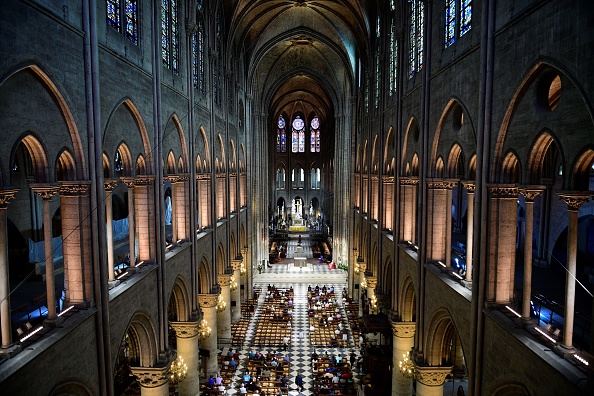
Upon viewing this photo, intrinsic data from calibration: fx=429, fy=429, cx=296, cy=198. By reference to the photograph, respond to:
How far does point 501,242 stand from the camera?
10.4 m

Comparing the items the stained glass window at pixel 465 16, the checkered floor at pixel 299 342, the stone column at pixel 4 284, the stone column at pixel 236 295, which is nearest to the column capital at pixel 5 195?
the stone column at pixel 4 284

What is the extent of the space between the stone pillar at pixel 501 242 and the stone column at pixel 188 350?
13.3m

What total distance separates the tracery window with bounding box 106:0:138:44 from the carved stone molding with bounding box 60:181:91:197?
15.0ft

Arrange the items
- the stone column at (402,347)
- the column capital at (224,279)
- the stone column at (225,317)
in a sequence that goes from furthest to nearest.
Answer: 1. the stone column at (225,317)
2. the column capital at (224,279)
3. the stone column at (402,347)

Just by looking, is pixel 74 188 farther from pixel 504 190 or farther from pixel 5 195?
pixel 504 190

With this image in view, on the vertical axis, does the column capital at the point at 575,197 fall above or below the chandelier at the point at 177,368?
above

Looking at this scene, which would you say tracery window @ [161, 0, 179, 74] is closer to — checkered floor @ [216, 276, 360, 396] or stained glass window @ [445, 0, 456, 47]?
stained glass window @ [445, 0, 456, 47]

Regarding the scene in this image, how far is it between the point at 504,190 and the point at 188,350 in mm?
15310

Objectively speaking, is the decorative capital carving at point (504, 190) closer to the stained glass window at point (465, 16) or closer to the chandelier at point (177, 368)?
the stained glass window at point (465, 16)

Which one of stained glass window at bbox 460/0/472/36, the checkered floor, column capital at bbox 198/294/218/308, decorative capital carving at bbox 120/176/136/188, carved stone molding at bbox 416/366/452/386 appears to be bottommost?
the checkered floor

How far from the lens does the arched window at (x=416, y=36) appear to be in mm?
16844

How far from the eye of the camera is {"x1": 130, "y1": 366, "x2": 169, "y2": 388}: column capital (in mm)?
14508

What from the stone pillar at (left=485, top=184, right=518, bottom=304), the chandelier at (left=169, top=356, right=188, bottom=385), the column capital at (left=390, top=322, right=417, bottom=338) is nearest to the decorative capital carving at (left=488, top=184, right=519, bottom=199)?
the stone pillar at (left=485, top=184, right=518, bottom=304)

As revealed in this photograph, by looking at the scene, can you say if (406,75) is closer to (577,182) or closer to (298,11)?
(577,182)
